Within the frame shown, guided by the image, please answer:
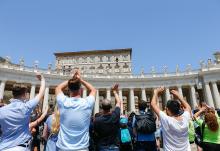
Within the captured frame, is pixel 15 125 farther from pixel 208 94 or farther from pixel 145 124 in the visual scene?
pixel 208 94

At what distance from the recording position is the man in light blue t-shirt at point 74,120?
472 centimetres

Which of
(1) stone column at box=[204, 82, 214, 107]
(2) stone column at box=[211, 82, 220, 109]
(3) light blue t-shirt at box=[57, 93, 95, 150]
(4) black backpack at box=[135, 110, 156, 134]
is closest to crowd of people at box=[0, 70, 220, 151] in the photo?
(3) light blue t-shirt at box=[57, 93, 95, 150]

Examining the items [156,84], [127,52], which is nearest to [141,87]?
[156,84]

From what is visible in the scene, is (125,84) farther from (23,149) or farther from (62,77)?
(23,149)

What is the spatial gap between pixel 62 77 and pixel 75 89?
4720 centimetres

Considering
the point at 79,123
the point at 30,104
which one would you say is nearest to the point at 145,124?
the point at 79,123

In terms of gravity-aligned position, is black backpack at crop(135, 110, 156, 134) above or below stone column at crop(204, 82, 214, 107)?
below

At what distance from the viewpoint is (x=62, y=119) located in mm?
4914

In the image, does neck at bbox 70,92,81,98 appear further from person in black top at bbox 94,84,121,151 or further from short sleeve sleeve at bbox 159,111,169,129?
short sleeve sleeve at bbox 159,111,169,129

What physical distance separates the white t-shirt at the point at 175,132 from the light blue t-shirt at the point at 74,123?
2016 millimetres

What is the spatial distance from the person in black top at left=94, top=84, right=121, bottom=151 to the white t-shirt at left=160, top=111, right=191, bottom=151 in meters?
1.33

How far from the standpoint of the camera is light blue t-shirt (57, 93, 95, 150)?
4.72 meters

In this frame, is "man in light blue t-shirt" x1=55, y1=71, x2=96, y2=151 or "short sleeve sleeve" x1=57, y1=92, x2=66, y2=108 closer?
"man in light blue t-shirt" x1=55, y1=71, x2=96, y2=151

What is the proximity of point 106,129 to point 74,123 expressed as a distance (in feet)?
4.20
